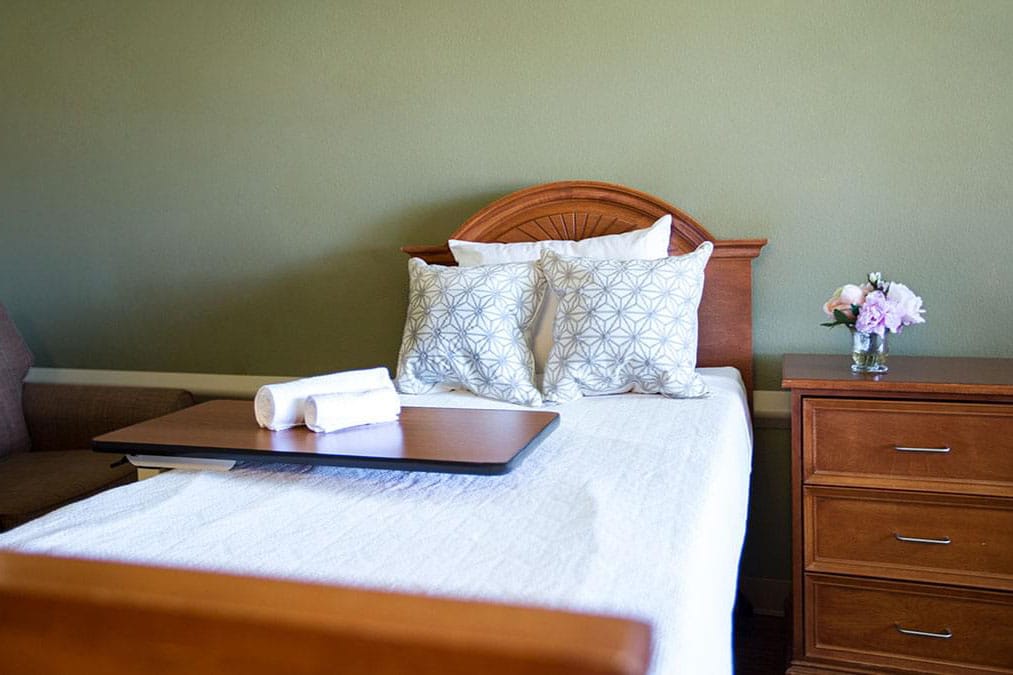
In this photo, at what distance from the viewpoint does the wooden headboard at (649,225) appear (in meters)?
2.41

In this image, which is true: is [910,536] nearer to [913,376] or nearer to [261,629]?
[913,376]

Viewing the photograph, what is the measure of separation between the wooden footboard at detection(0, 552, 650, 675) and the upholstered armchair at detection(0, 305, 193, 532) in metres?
1.76

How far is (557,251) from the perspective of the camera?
2.40 m

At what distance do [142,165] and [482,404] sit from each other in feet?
6.28

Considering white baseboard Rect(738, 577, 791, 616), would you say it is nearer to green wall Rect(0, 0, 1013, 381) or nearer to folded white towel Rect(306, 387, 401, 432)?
green wall Rect(0, 0, 1013, 381)

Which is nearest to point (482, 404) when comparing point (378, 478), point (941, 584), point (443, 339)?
point (443, 339)

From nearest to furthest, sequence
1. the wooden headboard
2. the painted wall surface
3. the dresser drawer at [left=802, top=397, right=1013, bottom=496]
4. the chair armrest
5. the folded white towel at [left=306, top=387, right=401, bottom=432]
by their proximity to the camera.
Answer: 1. the folded white towel at [left=306, top=387, right=401, bottom=432]
2. the dresser drawer at [left=802, top=397, right=1013, bottom=496]
3. the painted wall surface
4. the wooden headboard
5. the chair armrest

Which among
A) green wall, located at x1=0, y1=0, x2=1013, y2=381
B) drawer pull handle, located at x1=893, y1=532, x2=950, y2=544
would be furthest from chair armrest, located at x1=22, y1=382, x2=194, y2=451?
drawer pull handle, located at x1=893, y1=532, x2=950, y2=544

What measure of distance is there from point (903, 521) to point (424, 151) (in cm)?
183

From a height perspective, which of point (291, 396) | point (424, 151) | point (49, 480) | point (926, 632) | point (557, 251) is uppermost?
point (424, 151)

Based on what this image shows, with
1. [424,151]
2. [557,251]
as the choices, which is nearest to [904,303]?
[557,251]

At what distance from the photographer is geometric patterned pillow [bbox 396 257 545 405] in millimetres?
2150

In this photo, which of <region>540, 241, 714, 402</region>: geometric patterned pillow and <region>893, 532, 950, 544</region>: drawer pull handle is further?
<region>540, 241, 714, 402</region>: geometric patterned pillow

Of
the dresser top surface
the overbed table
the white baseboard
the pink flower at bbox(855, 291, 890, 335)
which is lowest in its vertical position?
the white baseboard
